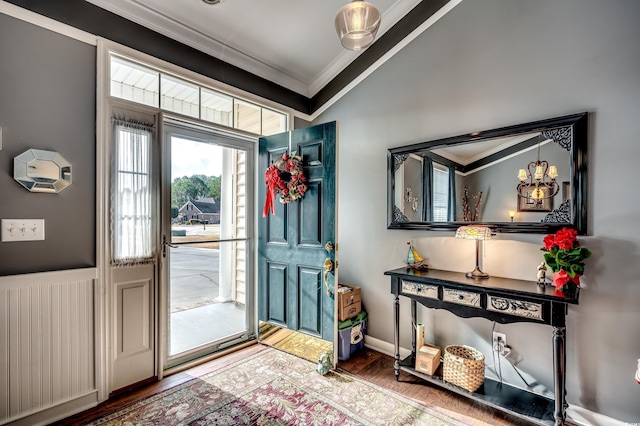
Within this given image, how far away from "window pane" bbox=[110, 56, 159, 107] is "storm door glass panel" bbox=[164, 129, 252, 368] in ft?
1.12

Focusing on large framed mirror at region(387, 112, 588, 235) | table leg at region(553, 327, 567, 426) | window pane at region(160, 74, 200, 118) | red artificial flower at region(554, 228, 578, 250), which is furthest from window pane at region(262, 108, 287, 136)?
table leg at region(553, 327, 567, 426)

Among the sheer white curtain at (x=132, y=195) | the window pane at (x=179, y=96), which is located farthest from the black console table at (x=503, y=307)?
the window pane at (x=179, y=96)

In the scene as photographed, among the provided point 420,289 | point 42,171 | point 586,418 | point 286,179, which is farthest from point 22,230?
point 586,418

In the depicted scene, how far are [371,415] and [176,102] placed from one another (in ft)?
9.32

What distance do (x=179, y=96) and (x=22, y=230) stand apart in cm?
147

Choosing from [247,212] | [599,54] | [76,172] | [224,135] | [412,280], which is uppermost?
[599,54]

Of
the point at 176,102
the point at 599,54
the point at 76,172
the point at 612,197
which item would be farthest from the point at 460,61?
the point at 76,172

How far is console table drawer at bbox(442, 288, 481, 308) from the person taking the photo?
2090 mm

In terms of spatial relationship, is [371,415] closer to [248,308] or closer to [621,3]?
[248,308]

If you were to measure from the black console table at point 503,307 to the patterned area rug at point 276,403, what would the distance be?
352mm

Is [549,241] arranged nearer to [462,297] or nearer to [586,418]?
[462,297]

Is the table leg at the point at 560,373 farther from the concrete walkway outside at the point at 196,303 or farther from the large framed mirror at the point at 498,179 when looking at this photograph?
the concrete walkway outside at the point at 196,303

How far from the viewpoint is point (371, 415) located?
2.07 m

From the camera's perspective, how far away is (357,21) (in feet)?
5.69
